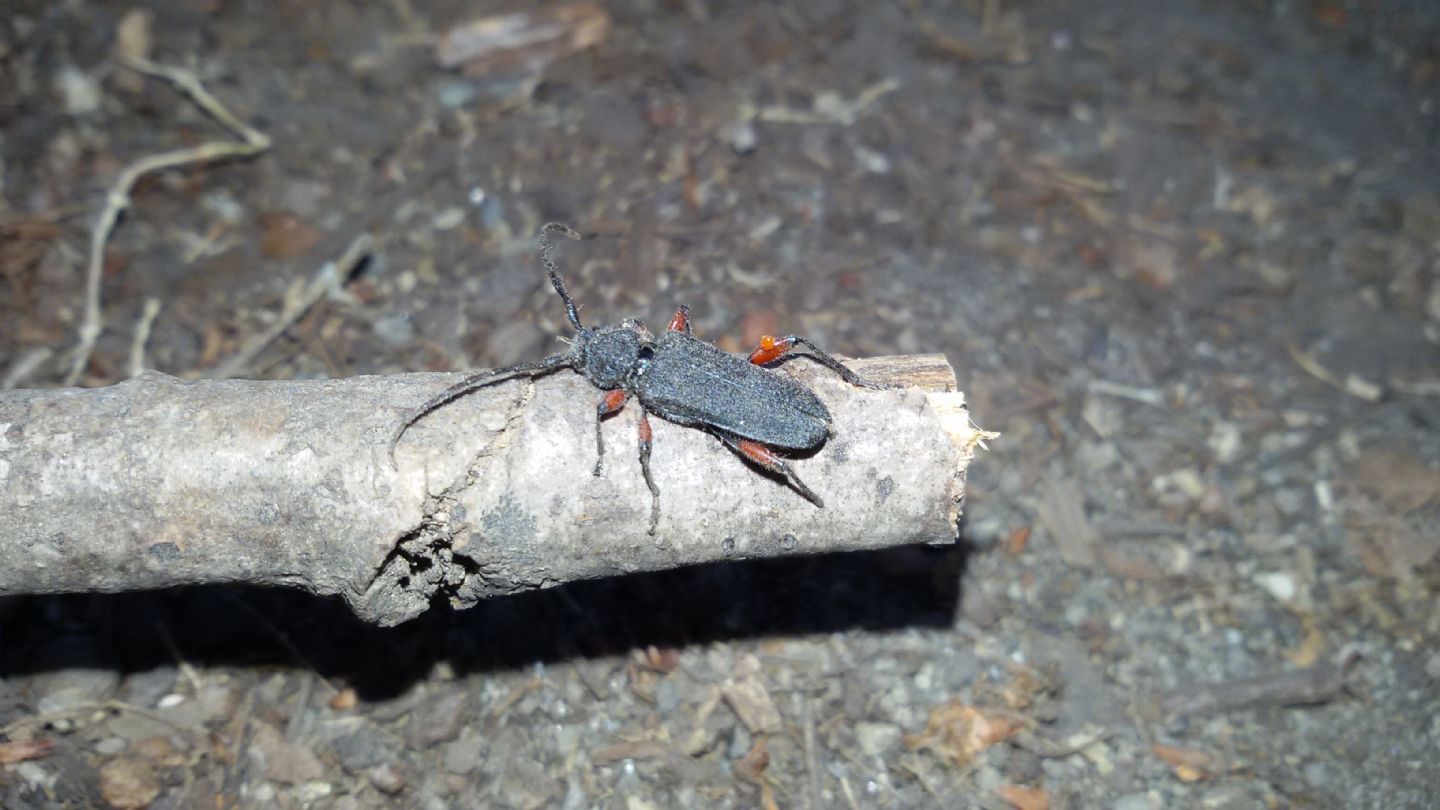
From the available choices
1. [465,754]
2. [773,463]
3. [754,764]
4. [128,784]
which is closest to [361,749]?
[465,754]

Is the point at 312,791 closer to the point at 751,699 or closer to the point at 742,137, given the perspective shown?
the point at 751,699

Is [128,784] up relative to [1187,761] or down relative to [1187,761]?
up

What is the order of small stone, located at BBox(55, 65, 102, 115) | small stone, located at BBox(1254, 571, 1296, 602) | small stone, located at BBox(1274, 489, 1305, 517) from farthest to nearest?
1. small stone, located at BBox(55, 65, 102, 115)
2. small stone, located at BBox(1274, 489, 1305, 517)
3. small stone, located at BBox(1254, 571, 1296, 602)

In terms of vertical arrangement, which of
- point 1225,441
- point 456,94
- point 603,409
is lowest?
point 1225,441

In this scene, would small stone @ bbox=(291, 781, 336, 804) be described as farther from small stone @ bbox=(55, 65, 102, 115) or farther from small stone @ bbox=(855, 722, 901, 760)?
small stone @ bbox=(55, 65, 102, 115)

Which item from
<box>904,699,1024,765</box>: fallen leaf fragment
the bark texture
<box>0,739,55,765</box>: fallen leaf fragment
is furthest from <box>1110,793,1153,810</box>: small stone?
<box>0,739,55,765</box>: fallen leaf fragment

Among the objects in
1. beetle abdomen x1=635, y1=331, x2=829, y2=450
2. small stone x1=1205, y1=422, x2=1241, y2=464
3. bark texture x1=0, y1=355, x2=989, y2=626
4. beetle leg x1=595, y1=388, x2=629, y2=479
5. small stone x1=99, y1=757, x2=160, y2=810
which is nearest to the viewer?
bark texture x1=0, y1=355, x2=989, y2=626

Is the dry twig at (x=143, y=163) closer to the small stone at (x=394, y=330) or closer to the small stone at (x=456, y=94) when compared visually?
the small stone at (x=456, y=94)
